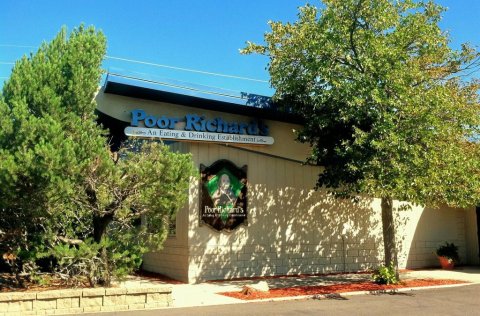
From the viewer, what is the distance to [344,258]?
59.5 feet

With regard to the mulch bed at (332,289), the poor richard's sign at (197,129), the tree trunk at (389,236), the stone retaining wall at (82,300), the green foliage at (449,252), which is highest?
the poor richard's sign at (197,129)

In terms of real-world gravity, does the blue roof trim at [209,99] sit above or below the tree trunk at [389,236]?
above

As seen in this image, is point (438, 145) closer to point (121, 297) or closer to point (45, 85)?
point (121, 297)

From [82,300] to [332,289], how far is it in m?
6.86

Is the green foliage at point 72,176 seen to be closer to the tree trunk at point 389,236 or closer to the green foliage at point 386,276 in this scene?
the green foliage at point 386,276

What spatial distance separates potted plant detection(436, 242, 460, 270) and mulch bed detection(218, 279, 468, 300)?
13.6 feet

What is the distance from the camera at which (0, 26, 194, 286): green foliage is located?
9336 mm

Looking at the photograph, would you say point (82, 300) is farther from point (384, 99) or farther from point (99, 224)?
point (384, 99)

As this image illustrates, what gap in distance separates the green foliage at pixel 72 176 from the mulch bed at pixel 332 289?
9.45 feet

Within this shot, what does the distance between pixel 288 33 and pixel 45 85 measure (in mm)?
8184

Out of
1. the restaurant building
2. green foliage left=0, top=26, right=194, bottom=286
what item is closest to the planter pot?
the restaurant building

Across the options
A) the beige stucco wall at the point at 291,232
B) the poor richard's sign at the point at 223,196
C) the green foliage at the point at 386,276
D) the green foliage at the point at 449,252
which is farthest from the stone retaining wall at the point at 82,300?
the green foliage at the point at 449,252

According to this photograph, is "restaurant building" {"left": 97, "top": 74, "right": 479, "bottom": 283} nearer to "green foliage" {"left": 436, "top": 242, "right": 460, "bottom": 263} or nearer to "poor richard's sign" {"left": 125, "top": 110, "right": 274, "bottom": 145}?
"poor richard's sign" {"left": 125, "top": 110, "right": 274, "bottom": 145}

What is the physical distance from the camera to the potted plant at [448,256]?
1953 centimetres
